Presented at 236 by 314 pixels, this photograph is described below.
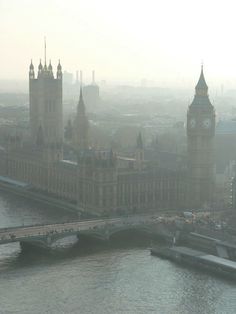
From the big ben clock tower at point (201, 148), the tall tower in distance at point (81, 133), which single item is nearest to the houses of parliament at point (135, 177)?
the big ben clock tower at point (201, 148)

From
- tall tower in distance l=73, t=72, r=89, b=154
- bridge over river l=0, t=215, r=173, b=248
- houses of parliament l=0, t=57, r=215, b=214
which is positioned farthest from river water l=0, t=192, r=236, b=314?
tall tower in distance l=73, t=72, r=89, b=154

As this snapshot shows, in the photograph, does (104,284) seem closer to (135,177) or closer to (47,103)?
(135,177)

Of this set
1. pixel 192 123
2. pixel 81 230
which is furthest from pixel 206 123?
pixel 81 230

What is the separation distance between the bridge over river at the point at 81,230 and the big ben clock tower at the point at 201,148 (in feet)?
22.2

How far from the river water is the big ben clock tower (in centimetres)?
1222

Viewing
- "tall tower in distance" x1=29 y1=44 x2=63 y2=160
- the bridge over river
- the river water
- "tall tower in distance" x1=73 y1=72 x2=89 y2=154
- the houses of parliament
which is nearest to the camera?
the river water

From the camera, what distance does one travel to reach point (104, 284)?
40.3 m

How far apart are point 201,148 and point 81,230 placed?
14.8 meters

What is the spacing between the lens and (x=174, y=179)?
59.8m

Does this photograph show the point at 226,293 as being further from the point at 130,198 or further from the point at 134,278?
the point at 130,198

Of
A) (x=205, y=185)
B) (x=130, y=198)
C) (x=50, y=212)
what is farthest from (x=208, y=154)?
(x=50, y=212)

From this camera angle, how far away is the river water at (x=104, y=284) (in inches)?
1458

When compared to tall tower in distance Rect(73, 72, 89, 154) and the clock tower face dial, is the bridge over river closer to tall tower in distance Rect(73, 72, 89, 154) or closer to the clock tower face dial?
the clock tower face dial

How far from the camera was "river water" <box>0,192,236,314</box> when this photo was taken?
121ft
